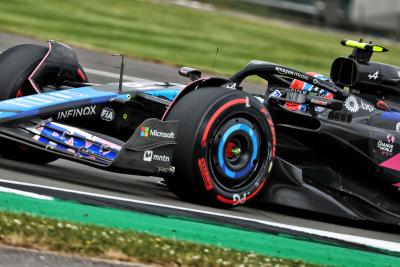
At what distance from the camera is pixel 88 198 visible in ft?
18.9

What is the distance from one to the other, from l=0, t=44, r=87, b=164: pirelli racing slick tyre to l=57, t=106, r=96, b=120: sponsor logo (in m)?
0.61

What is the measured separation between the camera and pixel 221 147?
245 inches

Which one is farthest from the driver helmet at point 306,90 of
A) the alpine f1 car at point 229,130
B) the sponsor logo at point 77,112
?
the sponsor logo at point 77,112

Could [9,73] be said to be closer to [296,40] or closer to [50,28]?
[50,28]

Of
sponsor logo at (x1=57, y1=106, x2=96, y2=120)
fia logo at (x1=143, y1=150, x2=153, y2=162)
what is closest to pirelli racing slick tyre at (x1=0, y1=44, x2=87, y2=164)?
sponsor logo at (x1=57, y1=106, x2=96, y2=120)

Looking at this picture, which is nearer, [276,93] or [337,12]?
[276,93]

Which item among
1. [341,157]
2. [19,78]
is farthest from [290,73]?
[19,78]

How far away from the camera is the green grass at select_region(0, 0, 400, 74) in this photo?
18156 millimetres

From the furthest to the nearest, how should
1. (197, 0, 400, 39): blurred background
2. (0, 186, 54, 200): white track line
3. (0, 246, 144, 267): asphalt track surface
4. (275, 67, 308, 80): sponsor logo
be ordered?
(197, 0, 400, 39): blurred background → (275, 67, 308, 80): sponsor logo → (0, 186, 54, 200): white track line → (0, 246, 144, 267): asphalt track surface

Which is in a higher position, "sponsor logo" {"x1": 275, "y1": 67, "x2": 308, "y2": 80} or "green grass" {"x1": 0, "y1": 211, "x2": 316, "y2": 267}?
"sponsor logo" {"x1": 275, "y1": 67, "x2": 308, "y2": 80}

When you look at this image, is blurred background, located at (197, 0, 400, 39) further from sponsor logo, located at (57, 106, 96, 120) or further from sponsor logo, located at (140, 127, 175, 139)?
sponsor logo, located at (140, 127, 175, 139)

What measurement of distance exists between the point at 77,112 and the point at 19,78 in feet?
2.68

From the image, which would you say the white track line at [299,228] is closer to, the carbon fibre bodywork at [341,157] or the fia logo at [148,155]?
the fia logo at [148,155]

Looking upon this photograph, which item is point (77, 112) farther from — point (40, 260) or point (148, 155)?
point (40, 260)
